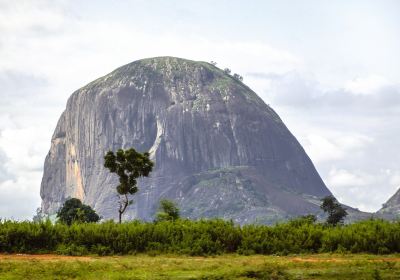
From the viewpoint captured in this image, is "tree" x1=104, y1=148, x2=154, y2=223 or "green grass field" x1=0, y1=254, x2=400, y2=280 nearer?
"green grass field" x1=0, y1=254, x2=400, y2=280

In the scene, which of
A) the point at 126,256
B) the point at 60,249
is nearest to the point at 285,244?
the point at 126,256

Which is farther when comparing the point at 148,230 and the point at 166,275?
the point at 148,230

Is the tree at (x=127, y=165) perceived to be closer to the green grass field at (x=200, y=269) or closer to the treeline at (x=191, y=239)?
the treeline at (x=191, y=239)

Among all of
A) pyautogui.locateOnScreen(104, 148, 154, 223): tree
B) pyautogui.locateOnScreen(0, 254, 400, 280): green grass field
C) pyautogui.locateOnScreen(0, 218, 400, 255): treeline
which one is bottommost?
pyautogui.locateOnScreen(0, 254, 400, 280): green grass field

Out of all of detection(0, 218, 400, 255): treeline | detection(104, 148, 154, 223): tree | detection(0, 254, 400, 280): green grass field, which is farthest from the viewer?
detection(104, 148, 154, 223): tree

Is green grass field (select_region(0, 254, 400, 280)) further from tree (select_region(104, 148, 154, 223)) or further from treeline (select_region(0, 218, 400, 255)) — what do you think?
tree (select_region(104, 148, 154, 223))

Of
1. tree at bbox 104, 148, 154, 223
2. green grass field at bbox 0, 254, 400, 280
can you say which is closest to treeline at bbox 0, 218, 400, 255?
green grass field at bbox 0, 254, 400, 280

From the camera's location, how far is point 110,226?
4488 centimetres

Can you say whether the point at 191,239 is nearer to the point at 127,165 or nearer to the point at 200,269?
the point at 200,269

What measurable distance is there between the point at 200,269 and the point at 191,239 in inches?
368

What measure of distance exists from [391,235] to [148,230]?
13.3 meters

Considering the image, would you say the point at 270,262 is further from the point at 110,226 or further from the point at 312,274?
the point at 110,226

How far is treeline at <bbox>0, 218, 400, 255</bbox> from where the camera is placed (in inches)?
1678

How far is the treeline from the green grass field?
475 cm
